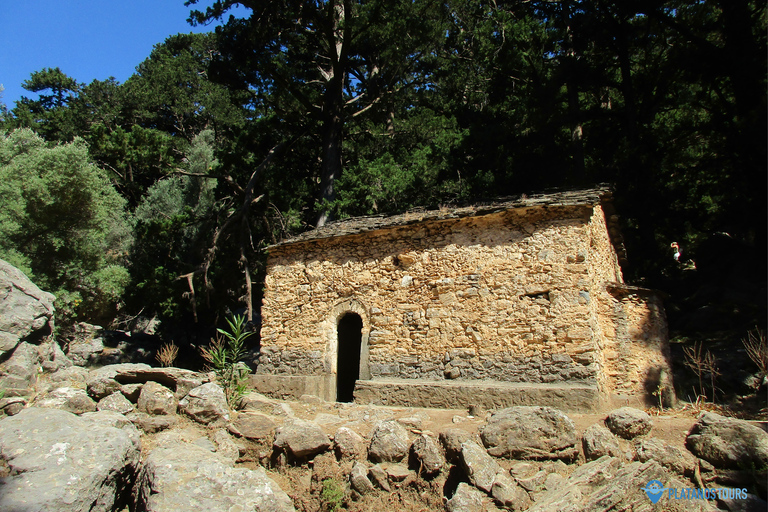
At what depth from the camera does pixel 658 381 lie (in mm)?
9242

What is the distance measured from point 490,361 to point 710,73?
1143cm

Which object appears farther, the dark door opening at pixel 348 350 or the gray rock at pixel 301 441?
the dark door opening at pixel 348 350

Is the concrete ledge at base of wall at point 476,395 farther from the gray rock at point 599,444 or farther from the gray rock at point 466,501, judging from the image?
the gray rock at point 466,501

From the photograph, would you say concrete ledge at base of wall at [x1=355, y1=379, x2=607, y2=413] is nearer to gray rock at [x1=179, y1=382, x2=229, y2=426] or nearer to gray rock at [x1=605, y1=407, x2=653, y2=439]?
gray rock at [x1=605, y1=407, x2=653, y2=439]

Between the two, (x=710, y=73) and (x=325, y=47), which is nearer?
(x=710, y=73)

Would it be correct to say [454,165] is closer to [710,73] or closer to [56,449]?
[710,73]

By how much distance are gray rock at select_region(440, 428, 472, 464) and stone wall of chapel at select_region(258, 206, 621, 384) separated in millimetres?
2794

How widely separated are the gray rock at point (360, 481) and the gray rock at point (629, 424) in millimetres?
3440

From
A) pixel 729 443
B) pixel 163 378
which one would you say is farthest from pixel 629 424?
pixel 163 378

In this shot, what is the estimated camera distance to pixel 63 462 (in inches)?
199

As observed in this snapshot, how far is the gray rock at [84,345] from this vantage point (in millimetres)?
16109

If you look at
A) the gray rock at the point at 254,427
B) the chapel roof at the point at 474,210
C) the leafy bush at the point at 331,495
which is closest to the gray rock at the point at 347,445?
the leafy bush at the point at 331,495

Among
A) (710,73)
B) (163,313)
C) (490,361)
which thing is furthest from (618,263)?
(163,313)

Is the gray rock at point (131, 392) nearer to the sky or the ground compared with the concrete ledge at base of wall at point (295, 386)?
nearer to the sky
